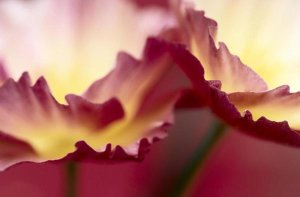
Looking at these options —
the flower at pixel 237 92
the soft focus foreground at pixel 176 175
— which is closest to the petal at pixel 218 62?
the flower at pixel 237 92

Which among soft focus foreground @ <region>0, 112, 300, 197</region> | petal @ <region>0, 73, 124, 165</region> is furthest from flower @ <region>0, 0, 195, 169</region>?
soft focus foreground @ <region>0, 112, 300, 197</region>

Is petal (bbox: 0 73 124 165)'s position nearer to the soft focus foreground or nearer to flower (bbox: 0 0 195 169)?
flower (bbox: 0 0 195 169)

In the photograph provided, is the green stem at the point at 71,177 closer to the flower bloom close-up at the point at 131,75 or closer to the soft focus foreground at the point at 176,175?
the flower bloom close-up at the point at 131,75

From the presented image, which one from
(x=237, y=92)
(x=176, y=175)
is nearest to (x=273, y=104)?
(x=237, y=92)

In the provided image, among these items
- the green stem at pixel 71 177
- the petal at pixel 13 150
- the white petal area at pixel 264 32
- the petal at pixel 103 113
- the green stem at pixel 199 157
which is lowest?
the petal at pixel 13 150

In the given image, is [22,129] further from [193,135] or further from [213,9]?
[193,135]

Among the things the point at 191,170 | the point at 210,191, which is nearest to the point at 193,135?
the point at 210,191

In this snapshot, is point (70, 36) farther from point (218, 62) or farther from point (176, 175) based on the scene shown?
point (176, 175)
